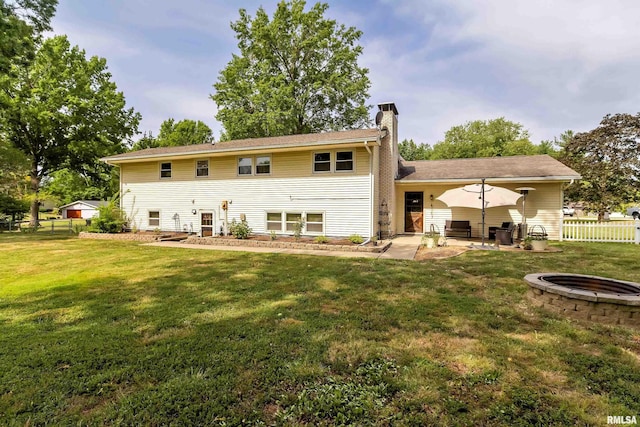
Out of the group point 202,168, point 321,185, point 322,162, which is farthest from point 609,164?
point 202,168

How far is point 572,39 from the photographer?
1080 cm

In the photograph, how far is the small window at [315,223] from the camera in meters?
12.8

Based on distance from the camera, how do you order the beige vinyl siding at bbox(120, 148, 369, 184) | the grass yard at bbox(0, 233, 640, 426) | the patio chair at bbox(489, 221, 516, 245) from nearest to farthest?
the grass yard at bbox(0, 233, 640, 426) → the patio chair at bbox(489, 221, 516, 245) → the beige vinyl siding at bbox(120, 148, 369, 184)

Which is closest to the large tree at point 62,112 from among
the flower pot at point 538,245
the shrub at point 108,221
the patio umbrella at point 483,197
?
the shrub at point 108,221

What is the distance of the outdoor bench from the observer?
13.6 meters

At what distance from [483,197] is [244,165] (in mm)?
10110

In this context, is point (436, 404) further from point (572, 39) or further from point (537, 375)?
point (572, 39)

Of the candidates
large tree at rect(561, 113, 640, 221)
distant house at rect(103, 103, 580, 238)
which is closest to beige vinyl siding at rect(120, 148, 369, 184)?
distant house at rect(103, 103, 580, 238)

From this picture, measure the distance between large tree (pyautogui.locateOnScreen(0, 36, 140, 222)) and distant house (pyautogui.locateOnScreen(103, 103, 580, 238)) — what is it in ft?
30.2

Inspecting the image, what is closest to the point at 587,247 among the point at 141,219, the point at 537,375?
the point at 537,375

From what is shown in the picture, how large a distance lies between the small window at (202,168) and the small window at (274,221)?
160 inches

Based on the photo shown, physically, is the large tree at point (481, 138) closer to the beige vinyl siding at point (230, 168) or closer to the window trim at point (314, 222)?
the beige vinyl siding at point (230, 168)

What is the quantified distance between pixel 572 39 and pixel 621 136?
1234cm

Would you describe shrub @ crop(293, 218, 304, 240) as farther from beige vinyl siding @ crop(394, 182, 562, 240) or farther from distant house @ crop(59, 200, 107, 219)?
distant house @ crop(59, 200, 107, 219)
